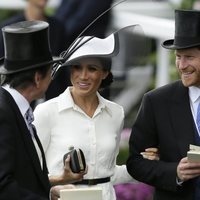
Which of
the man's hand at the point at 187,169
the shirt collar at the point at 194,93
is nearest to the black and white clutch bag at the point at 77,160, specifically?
the man's hand at the point at 187,169

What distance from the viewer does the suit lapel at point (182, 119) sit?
544 cm

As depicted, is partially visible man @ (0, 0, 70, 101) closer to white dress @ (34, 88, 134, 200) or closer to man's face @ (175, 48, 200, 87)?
white dress @ (34, 88, 134, 200)

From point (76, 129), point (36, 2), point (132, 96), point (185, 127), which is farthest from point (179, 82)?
point (132, 96)

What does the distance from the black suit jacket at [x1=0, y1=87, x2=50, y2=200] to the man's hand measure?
2.62 feet

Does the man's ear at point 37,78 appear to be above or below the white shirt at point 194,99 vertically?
above

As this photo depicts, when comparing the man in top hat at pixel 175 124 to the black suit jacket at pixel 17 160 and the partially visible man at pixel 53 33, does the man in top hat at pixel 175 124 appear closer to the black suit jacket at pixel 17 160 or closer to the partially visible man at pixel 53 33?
the black suit jacket at pixel 17 160

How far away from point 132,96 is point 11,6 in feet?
5.00

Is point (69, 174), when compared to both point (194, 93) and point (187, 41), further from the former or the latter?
point (187, 41)

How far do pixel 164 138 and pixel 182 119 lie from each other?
0.47 ft

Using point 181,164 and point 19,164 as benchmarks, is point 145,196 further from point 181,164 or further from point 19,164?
point 19,164

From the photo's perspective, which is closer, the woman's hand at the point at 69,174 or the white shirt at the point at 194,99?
the woman's hand at the point at 69,174

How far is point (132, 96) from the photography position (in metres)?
10.1

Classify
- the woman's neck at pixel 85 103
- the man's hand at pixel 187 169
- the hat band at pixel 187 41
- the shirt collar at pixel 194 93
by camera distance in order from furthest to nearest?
the woman's neck at pixel 85 103
the shirt collar at pixel 194 93
the hat band at pixel 187 41
the man's hand at pixel 187 169

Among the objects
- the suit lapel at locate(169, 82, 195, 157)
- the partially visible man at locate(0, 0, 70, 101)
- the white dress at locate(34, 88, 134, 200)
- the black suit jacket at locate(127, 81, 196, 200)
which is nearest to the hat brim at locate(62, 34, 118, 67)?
the white dress at locate(34, 88, 134, 200)
